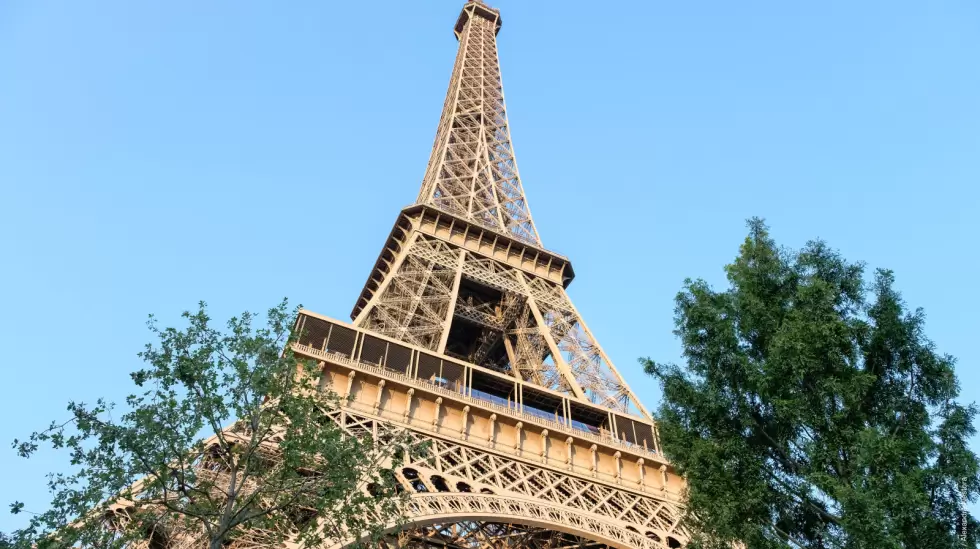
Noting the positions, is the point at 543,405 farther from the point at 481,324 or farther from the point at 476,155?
the point at 476,155

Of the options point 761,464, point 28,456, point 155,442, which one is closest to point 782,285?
point 761,464

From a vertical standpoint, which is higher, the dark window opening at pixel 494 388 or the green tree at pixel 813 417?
the dark window opening at pixel 494 388

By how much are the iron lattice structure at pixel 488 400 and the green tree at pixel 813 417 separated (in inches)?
187

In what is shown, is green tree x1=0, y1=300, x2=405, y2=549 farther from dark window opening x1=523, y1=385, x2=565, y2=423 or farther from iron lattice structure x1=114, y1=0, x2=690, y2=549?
dark window opening x1=523, y1=385, x2=565, y2=423

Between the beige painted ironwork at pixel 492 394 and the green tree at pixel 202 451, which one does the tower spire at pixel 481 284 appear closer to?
the beige painted ironwork at pixel 492 394

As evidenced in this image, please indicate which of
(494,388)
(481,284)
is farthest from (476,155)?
(494,388)

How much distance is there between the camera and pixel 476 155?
40.0 meters

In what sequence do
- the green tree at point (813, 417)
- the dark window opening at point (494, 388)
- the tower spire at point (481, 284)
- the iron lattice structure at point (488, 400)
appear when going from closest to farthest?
the green tree at point (813, 417), the iron lattice structure at point (488, 400), the dark window opening at point (494, 388), the tower spire at point (481, 284)

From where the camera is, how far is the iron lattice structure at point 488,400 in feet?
61.9

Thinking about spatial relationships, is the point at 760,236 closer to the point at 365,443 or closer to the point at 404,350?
the point at 365,443

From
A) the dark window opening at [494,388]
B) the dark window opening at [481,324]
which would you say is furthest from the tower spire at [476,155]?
the dark window opening at [494,388]

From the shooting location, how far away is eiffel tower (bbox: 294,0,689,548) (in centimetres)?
1914

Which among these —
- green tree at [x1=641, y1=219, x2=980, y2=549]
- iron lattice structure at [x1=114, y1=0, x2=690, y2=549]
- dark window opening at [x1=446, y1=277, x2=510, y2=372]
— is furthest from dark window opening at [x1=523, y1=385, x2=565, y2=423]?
green tree at [x1=641, y1=219, x2=980, y2=549]

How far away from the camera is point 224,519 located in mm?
10938
